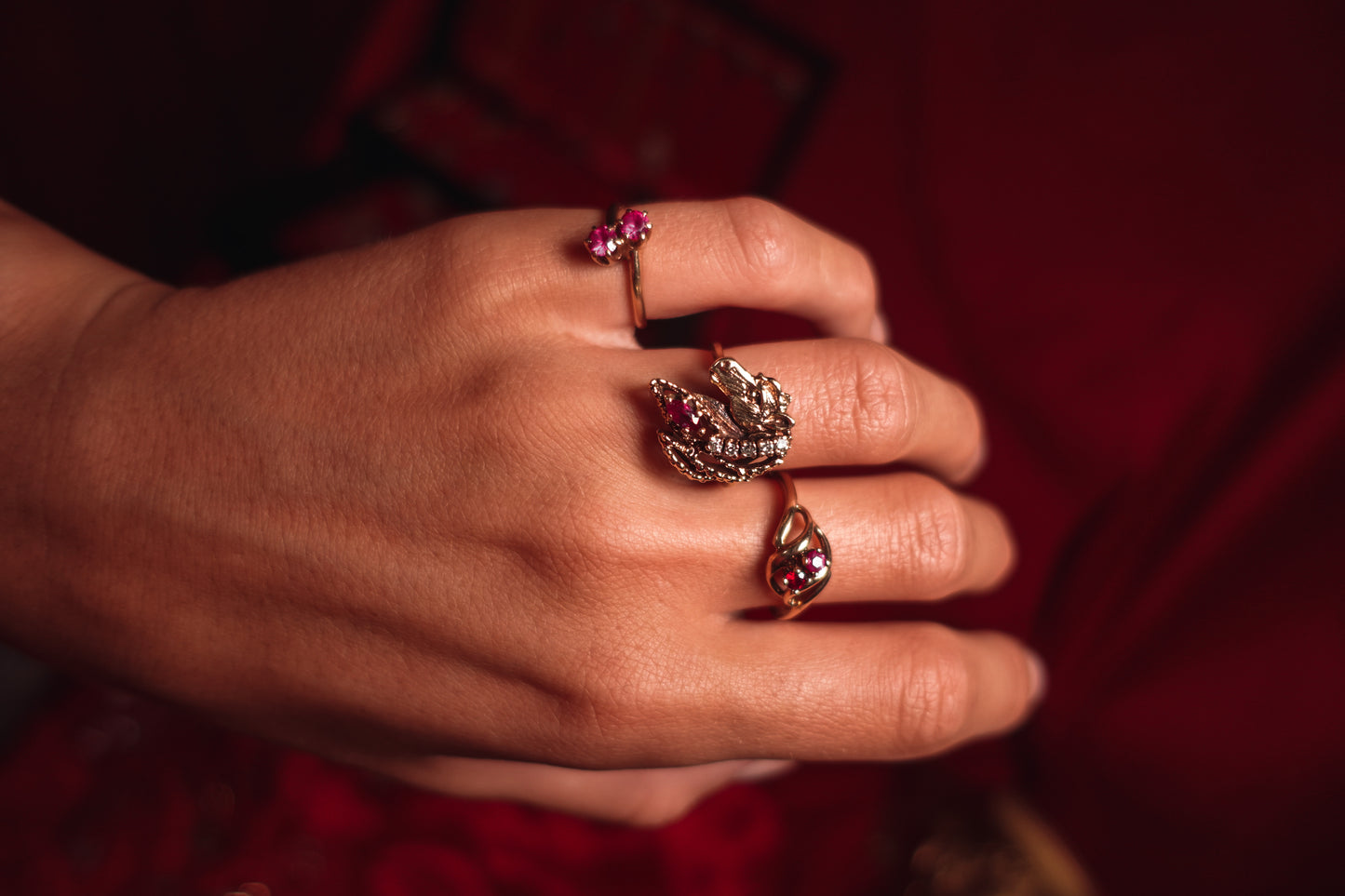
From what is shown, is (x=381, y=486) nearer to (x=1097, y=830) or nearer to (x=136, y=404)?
(x=136, y=404)

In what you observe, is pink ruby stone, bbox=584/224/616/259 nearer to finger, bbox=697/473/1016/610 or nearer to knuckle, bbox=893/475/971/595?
finger, bbox=697/473/1016/610

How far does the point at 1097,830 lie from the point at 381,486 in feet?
4.34

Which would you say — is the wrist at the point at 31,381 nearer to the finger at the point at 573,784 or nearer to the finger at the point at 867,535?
the finger at the point at 573,784

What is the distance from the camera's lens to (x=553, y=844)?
4.25ft

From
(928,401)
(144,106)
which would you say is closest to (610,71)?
(144,106)

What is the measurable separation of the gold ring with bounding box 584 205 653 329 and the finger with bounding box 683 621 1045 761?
0.40 metres

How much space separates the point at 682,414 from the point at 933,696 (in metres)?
0.43

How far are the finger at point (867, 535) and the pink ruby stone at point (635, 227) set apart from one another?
27 centimetres

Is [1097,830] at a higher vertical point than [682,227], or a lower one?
lower

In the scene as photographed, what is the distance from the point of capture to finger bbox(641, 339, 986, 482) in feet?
2.66

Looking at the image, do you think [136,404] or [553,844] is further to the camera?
[553,844]

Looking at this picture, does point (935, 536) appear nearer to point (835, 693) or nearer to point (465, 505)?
point (835, 693)

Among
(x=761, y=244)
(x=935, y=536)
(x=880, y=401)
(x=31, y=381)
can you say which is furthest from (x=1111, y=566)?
(x=31, y=381)

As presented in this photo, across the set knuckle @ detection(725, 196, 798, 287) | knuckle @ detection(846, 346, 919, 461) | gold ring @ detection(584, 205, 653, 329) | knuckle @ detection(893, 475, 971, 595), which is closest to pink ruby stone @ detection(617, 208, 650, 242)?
gold ring @ detection(584, 205, 653, 329)
